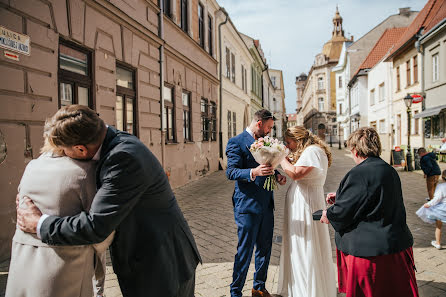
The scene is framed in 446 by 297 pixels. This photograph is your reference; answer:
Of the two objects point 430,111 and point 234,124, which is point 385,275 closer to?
point 430,111

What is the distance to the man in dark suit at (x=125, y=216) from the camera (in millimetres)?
1713

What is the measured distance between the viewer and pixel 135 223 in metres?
1.89

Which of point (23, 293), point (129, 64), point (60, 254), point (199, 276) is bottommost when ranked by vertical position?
point (199, 276)

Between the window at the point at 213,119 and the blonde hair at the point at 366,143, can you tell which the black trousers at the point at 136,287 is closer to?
the blonde hair at the point at 366,143

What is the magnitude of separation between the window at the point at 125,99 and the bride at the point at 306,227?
528cm

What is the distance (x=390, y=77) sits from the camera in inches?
977

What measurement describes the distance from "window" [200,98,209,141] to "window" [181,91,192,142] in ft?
5.16

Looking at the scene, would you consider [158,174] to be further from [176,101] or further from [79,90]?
[176,101]

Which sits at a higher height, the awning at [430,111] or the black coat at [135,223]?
the awning at [430,111]

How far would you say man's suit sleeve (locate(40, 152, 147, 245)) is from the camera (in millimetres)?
1691

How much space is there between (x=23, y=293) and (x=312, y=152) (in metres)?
2.50

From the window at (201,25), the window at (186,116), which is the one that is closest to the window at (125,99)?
the window at (186,116)

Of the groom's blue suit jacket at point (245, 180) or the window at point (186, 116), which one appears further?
the window at point (186, 116)

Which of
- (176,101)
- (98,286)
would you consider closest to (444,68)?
(176,101)
